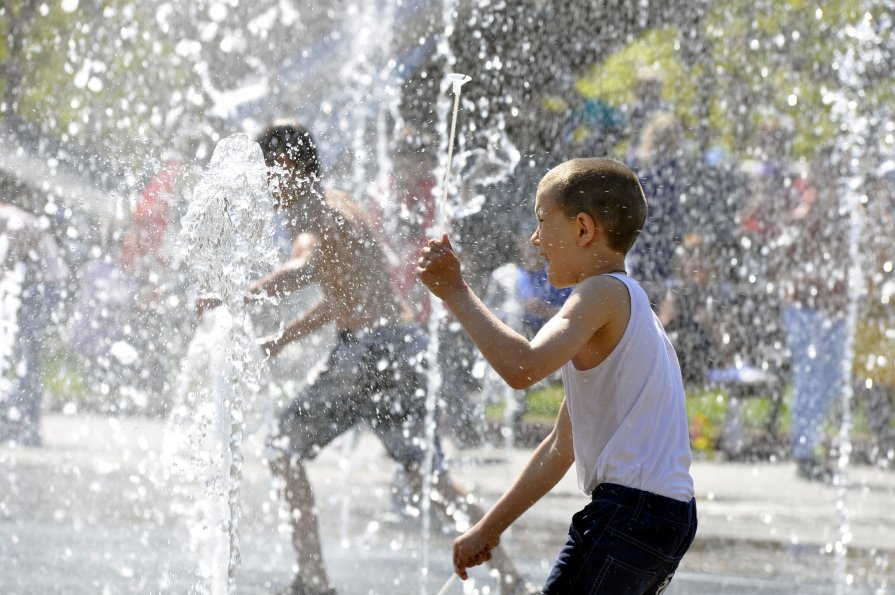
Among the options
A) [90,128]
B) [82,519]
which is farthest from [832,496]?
[90,128]

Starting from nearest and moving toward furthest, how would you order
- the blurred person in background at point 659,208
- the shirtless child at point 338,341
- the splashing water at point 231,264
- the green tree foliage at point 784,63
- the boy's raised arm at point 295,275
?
the splashing water at point 231,264
the boy's raised arm at point 295,275
the shirtless child at point 338,341
the blurred person in background at point 659,208
the green tree foliage at point 784,63

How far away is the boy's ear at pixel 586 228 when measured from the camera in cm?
240

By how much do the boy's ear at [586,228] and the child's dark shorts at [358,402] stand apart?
1.85 meters

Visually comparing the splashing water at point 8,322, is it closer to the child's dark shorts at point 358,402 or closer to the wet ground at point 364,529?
the wet ground at point 364,529

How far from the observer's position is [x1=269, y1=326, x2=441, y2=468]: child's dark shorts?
4188 mm

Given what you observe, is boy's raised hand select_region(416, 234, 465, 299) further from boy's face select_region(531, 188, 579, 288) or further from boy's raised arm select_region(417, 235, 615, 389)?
→ boy's face select_region(531, 188, 579, 288)

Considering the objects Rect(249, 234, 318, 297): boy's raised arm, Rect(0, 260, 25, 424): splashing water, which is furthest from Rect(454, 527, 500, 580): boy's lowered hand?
Rect(0, 260, 25, 424): splashing water

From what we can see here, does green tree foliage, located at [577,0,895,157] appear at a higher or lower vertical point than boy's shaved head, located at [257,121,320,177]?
higher

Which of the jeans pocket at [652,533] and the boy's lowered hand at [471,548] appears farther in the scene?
the boy's lowered hand at [471,548]

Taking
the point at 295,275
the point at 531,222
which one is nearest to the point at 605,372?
the point at 295,275

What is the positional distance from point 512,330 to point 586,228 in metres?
0.29

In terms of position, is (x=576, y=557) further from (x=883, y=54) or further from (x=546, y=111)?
(x=883, y=54)

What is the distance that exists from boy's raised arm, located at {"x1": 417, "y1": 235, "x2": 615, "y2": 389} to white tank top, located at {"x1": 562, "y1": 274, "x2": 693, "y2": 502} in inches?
3.2

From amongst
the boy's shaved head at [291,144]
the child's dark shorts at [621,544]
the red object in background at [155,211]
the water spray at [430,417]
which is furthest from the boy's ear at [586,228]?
the red object in background at [155,211]
